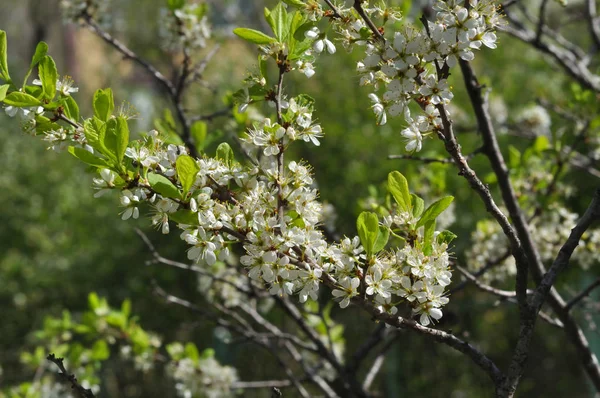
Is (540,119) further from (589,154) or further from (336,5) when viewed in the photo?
(336,5)

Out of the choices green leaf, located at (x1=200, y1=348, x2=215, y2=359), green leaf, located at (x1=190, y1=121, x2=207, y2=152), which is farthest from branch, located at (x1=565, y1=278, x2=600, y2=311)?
green leaf, located at (x1=200, y1=348, x2=215, y2=359)

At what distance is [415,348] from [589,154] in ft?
10.4

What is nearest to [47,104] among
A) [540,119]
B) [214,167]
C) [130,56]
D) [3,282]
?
[214,167]

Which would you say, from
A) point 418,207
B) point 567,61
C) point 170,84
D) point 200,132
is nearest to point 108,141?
point 418,207

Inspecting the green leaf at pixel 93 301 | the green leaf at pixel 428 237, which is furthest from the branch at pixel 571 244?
the green leaf at pixel 93 301

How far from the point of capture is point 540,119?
4.23 meters

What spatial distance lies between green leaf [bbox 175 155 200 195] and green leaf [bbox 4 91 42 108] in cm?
33

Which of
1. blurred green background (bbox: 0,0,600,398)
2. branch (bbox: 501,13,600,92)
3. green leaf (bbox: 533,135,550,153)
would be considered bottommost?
blurred green background (bbox: 0,0,600,398)

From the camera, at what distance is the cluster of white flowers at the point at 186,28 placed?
99.3 inches

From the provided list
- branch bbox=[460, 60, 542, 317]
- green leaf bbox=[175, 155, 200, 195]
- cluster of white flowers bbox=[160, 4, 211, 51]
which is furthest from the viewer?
cluster of white flowers bbox=[160, 4, 211, 51]

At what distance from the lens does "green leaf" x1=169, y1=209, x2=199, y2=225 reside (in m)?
1.10

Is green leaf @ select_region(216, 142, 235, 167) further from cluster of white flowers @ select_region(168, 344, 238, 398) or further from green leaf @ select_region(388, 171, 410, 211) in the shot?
cluster of white flowers @ select_region(168, 344, 238, 398)

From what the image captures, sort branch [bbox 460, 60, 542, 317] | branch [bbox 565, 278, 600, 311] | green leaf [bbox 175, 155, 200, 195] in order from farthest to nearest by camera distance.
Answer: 1. branch [bbox 460, 60, 542, 317]
2. branch [bbox 565, 278, 600, 311]
3. green leaf [bbox 175, 155, 200, 195]

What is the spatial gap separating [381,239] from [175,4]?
65.0 inches
